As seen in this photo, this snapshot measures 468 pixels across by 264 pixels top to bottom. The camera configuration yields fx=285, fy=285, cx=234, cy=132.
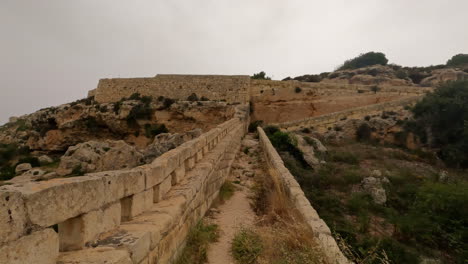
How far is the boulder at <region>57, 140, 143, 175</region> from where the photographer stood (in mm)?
13109

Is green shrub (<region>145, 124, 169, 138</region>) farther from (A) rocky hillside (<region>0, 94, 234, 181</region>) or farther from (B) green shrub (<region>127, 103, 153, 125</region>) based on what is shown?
(B) green shrub (<region>127, 103, 153, 125</region>)

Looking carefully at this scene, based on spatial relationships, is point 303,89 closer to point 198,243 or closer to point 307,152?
point 307,152

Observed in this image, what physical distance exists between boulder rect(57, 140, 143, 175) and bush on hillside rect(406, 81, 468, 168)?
598 inches

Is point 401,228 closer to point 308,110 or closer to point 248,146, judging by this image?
point 248,146

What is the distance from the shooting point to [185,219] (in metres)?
3.97

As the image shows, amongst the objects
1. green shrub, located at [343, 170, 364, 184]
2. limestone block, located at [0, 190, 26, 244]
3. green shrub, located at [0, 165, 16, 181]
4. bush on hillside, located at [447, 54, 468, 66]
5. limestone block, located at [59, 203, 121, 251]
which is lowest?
green shrub, located at [0, 165, 16, 181]

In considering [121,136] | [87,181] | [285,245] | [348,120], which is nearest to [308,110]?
[348,120]

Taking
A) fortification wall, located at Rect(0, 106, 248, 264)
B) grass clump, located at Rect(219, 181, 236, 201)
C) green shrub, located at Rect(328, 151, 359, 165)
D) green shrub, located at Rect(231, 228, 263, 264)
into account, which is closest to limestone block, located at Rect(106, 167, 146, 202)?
fortification wall, located at Rect(0, 106, 248, 264)

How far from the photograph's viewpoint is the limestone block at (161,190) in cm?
378

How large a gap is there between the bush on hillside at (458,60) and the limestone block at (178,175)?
1922 inches

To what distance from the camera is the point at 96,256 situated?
6.78 feet

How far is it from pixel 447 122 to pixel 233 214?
51.7ft

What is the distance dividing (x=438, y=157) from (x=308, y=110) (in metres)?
9.42

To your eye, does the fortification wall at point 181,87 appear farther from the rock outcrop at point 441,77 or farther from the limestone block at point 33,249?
the rock outcrop at point 441,77
